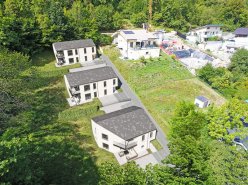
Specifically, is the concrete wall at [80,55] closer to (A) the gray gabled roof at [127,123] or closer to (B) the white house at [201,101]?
(A) the gray gabled roof at [127,123]

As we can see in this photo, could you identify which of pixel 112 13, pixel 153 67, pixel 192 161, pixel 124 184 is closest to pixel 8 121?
pixel 124 184

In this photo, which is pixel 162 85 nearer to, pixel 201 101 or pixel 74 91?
pixel 201 101

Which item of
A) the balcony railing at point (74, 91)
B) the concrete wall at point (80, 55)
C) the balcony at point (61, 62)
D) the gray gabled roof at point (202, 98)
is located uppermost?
the concrete wall at point (80, 55)

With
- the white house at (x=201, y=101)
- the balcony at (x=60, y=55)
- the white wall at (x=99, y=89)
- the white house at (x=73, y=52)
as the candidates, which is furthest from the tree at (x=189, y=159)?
the balcony at (x=60, y=55)

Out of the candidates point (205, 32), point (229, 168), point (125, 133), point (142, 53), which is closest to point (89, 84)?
point (125, 133)

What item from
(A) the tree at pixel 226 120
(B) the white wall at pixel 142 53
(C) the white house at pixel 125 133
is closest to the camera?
(A) the tree at pixel 226 120

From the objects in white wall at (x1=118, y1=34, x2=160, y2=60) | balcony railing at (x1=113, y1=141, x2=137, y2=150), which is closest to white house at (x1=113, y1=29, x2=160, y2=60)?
→ white wall at (x1=118, y1=34, x2=160, y2=60)
